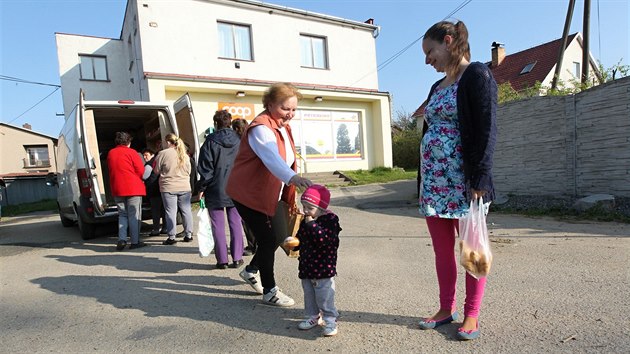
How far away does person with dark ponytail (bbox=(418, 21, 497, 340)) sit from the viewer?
7.99ft

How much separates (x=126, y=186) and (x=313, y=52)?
1273 cm

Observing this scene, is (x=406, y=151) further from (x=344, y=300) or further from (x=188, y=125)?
(x=344, y=300)

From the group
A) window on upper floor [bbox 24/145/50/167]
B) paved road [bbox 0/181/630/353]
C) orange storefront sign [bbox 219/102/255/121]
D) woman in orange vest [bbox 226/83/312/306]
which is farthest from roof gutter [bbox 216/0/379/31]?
window on upper floor [bbox 24/145/50/167]

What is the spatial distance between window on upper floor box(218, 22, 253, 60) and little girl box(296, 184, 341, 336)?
13.4 metres

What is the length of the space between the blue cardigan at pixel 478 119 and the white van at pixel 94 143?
16.9ft

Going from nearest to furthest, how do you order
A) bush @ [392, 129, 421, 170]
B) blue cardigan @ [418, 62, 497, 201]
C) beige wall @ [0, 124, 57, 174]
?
blue cardigan @ [418, 62, 497, 201], bush @ [392, 129, 421, 170], beige wall @ [0, 124, 57, 174]

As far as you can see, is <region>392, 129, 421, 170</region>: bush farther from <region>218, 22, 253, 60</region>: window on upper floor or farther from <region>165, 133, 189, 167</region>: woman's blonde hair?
<region>165, 133, 189, 167</region>: woman's blonde hair

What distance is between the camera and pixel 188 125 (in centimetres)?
705

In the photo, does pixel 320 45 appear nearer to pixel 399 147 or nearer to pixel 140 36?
pixel 140 36

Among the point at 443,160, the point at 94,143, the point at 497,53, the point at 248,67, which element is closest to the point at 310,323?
the point at 443,160

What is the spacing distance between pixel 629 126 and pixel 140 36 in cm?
1364

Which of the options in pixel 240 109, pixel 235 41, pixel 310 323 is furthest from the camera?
pixel 235 41

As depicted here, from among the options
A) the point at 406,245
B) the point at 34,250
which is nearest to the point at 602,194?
the point at 406,245

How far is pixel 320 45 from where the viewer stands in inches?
675
